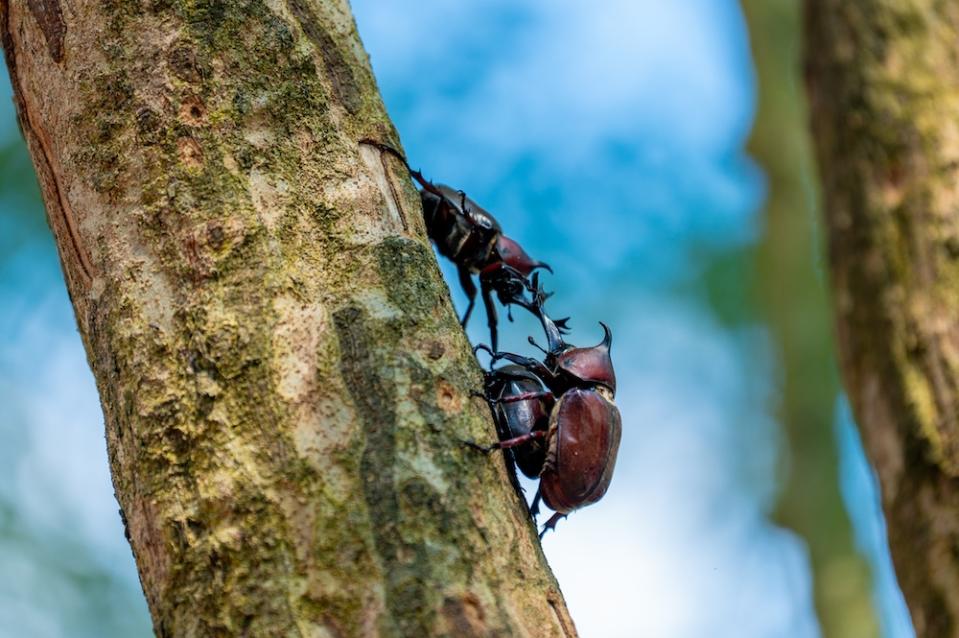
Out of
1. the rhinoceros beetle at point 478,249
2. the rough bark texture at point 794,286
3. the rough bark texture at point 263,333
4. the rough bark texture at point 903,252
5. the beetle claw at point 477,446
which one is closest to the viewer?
the rough bark texture at point 903,252

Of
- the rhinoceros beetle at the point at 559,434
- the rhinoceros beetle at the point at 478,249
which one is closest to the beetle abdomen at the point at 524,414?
the rhinoceros beetle at the point at 559,434

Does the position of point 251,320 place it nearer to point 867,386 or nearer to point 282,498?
point 282,498

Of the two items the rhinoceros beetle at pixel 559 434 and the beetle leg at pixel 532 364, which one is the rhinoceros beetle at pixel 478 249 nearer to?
the beetle leg at pixel 532 364

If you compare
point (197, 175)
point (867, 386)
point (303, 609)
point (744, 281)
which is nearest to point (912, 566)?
point (867, 386)

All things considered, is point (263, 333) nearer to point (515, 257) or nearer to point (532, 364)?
point (532, 364)

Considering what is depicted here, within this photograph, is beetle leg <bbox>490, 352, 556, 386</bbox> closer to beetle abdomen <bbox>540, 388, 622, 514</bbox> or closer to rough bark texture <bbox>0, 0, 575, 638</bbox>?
beetle abdomen <bbox>540, 388, 622, 514</bbox>

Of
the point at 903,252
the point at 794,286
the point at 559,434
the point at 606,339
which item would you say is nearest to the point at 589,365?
the point at 606,339

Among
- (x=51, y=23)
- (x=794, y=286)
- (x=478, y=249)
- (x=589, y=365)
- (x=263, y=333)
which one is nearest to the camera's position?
(x=263, y=333)
